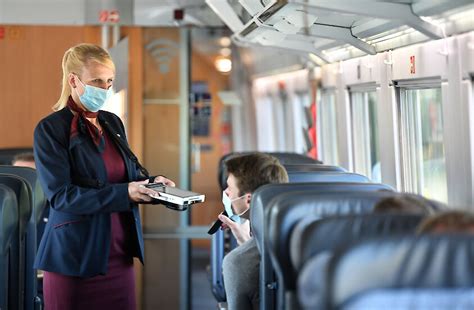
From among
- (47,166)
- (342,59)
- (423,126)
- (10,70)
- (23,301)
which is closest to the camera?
(47,166)

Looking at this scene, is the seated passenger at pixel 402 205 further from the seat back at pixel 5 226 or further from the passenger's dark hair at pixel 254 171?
the seat back at pixel 5 226

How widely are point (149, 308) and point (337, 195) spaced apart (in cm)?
693

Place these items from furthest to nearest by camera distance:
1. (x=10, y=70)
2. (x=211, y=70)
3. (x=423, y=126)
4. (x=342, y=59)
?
(x=211, y=70) → (x=10, y=70) → (x=342, y=59) → (x=423, y=126)

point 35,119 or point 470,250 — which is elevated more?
point 35,119

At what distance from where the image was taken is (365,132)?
690 centimetres

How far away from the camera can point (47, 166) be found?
3701 mm

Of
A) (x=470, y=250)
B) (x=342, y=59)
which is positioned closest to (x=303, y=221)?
(x=470, y=250)

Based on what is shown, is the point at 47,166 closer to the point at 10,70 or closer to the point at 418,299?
the point at 418,299

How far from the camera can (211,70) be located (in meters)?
14.5

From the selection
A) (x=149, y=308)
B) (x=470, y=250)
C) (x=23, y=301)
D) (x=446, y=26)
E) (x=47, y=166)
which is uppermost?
(x=446, y=26)

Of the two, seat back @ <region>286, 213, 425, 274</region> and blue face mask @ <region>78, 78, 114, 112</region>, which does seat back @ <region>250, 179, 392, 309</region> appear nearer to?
seat back @ <region>286, 213, 425, 274</region>

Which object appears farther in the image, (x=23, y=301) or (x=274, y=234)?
(x=23, y=301)

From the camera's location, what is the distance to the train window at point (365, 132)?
6.75 metres

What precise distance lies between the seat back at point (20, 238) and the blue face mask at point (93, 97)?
843 mm
